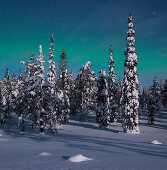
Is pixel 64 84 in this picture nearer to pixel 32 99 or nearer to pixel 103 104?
pixel 103 104

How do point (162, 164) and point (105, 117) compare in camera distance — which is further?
point (105, 117)

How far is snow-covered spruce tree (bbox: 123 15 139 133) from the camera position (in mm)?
24984

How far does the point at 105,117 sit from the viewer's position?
33.1 m

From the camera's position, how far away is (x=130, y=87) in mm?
25703

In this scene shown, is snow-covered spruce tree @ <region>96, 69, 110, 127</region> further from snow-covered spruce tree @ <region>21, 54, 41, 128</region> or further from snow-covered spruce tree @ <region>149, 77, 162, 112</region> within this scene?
snow-covered spruce tree @ <region>149, 77, 162, 112</region>

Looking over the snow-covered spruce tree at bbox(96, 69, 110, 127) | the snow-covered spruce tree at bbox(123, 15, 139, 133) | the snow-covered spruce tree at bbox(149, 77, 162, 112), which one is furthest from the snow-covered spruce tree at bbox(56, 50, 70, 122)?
the snow-covered spruce tree at bbox(149, 77, 162, 112)

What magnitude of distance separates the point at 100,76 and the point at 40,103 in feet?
52.7

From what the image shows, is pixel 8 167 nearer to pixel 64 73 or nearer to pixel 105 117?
pixel 105 117

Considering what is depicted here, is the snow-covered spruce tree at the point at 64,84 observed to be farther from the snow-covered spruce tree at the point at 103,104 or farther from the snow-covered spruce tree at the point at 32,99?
the snow-covered spruce tree at the point at 32,99

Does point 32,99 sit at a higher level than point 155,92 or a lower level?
lower

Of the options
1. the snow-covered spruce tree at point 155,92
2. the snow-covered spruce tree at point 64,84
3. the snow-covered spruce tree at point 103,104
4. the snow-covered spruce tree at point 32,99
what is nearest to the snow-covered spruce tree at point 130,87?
the snow-covered spruce tree at point 103,104

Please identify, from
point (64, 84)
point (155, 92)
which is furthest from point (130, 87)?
point (155, 92)

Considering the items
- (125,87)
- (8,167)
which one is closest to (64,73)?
(125,87)

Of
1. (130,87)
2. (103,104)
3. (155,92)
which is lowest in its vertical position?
(103,104)
